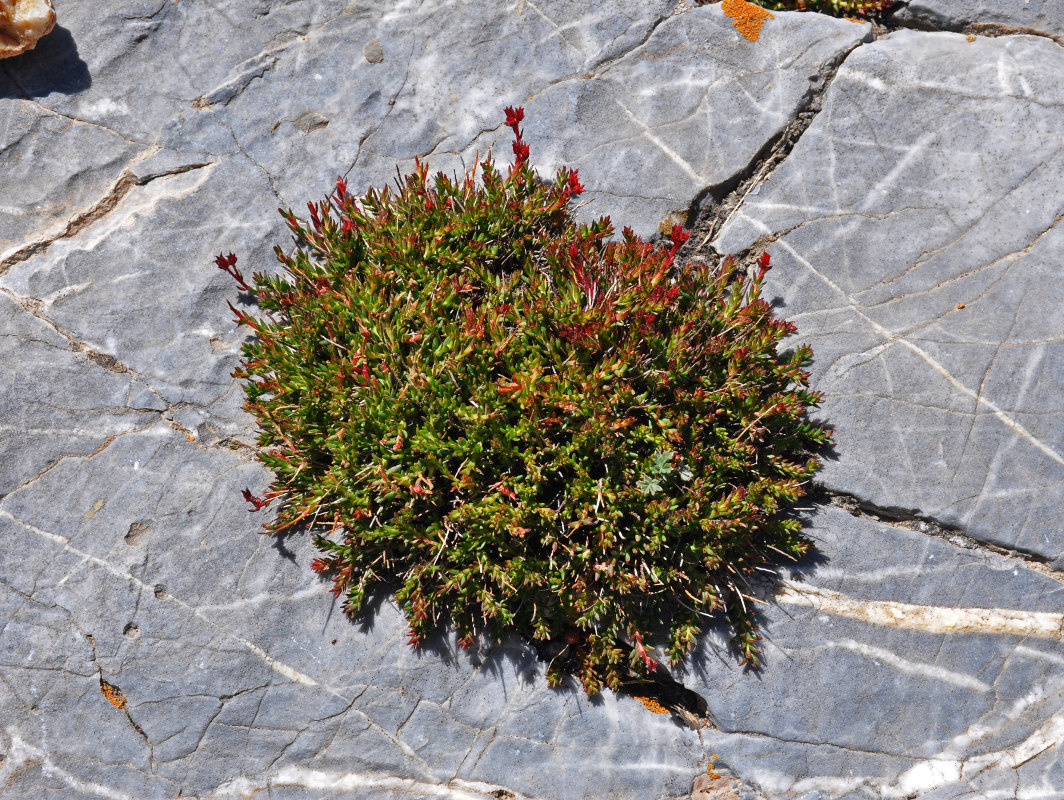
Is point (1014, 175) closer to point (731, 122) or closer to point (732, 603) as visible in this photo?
point (731, 122)

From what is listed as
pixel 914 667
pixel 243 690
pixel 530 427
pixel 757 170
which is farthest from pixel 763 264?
pixel 243 690

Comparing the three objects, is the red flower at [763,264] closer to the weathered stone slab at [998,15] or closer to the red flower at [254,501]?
the weathered stone slab at [998,15]

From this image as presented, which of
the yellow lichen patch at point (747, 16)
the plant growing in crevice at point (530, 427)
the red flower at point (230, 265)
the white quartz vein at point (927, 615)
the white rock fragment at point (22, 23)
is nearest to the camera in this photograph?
the plant growing in crevice at point (530, 427)

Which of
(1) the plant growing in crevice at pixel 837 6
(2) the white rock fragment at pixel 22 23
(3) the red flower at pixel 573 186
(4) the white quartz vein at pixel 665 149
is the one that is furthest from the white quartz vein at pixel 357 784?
(1) the plant growing in crevice at pixel 837 6

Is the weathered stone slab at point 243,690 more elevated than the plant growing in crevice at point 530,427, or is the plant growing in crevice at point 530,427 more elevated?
the plant growing in crevice at point 530,427

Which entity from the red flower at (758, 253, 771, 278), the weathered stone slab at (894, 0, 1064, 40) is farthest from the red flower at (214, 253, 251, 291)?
the weathered stone slab at (894, 0, 1064, 40)

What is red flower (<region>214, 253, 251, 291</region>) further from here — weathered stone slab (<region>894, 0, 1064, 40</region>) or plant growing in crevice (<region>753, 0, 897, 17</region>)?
weathered stone slab (<region>894, 0, 1064, 40</region>)

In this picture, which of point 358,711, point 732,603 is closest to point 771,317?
point 732,603
